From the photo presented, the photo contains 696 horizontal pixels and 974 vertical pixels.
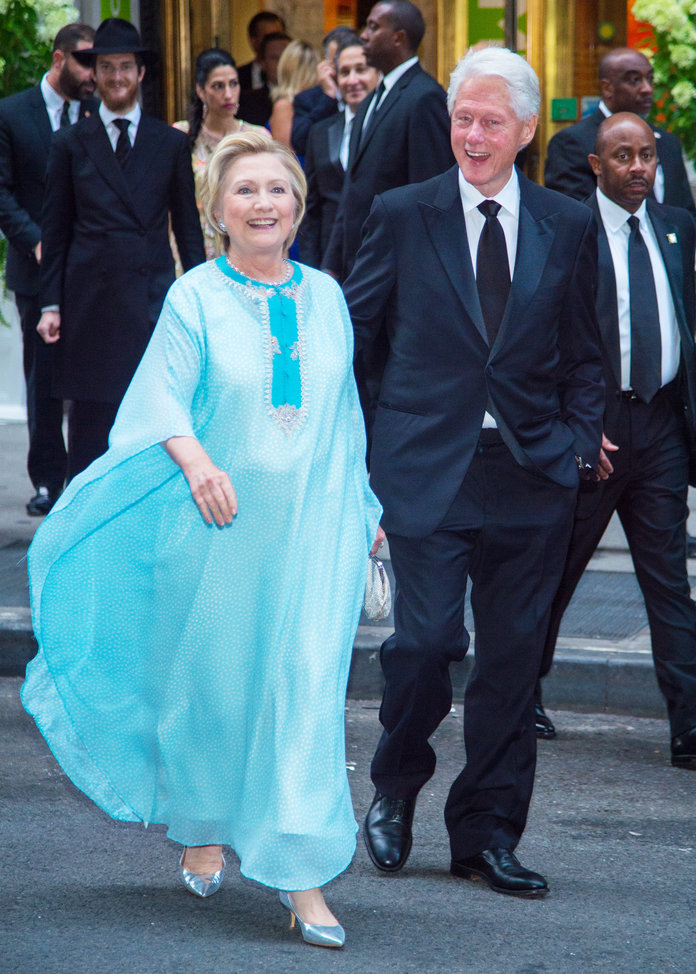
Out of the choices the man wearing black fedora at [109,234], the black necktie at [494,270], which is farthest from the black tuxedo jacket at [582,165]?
the black necktie at [494,270]

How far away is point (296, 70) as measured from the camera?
9.33 metres

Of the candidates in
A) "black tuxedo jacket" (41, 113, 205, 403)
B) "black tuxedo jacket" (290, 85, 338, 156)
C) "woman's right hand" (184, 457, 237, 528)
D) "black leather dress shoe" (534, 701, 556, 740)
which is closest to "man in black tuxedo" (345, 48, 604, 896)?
"woman's right hand" (184, 457, 237, 528)

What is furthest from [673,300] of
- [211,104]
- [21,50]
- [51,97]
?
[21,50]

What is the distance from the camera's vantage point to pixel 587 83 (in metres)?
12.0

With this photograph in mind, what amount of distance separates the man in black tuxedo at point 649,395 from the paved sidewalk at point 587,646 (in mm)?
630

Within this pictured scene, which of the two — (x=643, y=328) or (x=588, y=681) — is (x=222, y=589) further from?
(x=588, y=681)

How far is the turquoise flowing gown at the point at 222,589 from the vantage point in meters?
3.66

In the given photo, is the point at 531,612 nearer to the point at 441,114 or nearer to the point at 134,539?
the point at 134,539

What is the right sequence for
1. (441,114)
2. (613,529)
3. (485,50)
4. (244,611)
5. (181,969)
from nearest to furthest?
(181,969)
(244,611)
(485,50)
(441,114)
(613,529)

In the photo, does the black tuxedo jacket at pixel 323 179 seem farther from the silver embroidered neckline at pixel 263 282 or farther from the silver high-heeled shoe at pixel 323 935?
the silver high-heeled shoe at pixel 323 935

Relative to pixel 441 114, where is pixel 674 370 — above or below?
below

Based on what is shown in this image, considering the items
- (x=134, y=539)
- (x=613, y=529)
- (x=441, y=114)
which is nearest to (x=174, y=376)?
(x=134, y=539)

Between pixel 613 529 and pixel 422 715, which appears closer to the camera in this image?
pixel 422 715

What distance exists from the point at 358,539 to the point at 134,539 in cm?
52
